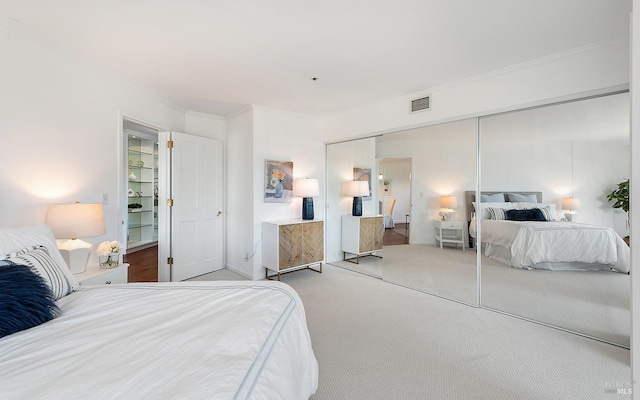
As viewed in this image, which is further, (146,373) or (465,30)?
(465,30)

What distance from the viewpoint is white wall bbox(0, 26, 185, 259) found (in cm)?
211

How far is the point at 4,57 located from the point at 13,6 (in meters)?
0.40

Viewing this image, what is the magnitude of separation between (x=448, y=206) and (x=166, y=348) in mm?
3148

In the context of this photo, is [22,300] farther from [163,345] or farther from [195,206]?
[195,206]

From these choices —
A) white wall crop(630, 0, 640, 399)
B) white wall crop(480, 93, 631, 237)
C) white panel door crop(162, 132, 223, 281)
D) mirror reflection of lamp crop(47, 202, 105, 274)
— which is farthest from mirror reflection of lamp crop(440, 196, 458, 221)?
mirror reflection of lamp crop(47, 202, 105, 274)

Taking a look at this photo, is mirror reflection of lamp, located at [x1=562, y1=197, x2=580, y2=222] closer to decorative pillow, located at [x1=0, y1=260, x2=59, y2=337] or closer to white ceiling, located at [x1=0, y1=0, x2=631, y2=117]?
white ceiling, located at [x1=0, y1=0, x2=631, y2=117]

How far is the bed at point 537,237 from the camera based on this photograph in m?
2.49

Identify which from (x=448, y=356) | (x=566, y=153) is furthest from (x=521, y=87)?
(x=448, y=356)

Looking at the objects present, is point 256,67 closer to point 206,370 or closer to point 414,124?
point 414,124

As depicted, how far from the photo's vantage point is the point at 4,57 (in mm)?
2072

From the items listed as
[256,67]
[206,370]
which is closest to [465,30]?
[256,67]

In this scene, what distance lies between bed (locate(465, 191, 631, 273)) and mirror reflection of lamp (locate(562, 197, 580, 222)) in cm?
6

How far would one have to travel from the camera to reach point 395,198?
389 cm

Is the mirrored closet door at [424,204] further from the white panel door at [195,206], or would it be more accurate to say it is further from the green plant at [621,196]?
the white panel door at [195,206]
